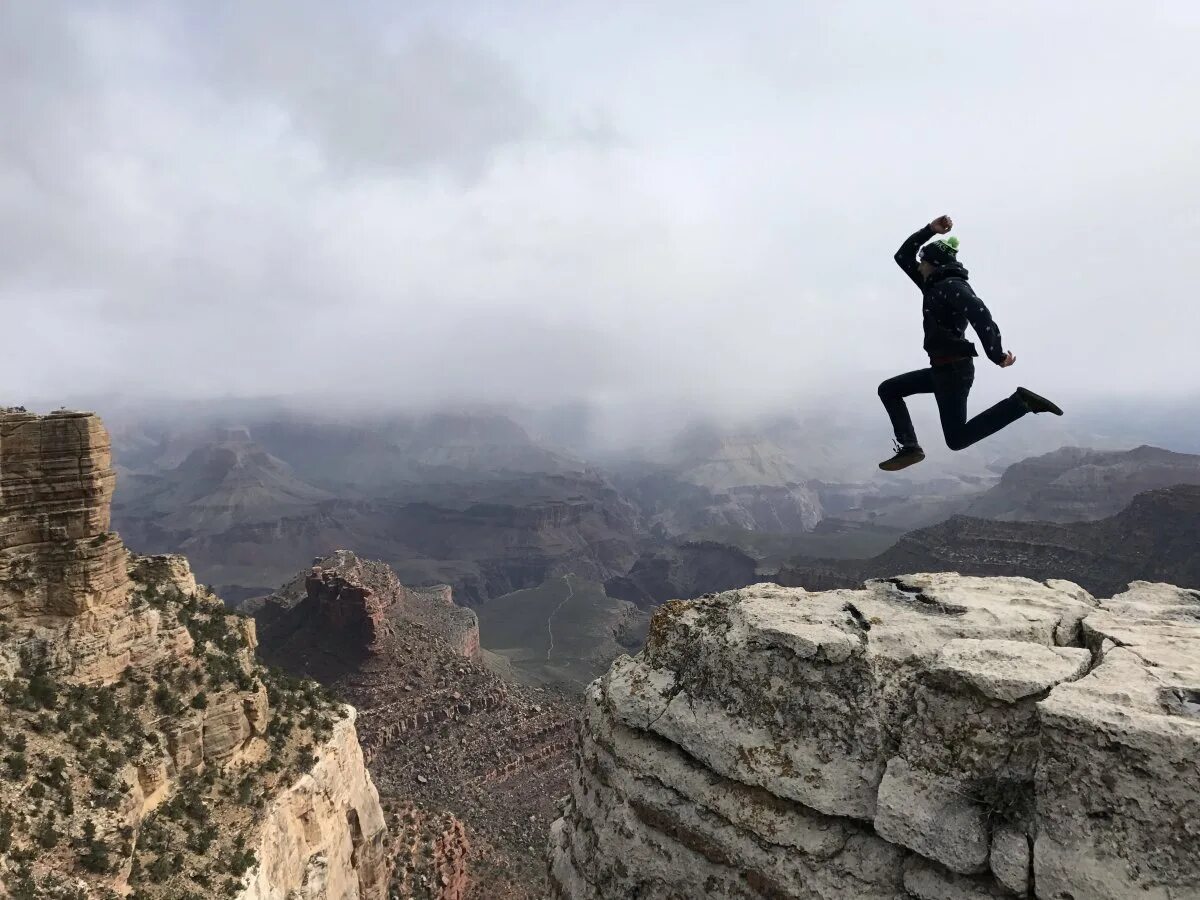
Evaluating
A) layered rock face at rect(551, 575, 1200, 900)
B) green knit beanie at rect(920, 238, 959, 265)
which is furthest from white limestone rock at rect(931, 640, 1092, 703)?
green knit beanie at rect(920, 238, 959, 265)

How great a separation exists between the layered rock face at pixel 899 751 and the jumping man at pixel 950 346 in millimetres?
2452

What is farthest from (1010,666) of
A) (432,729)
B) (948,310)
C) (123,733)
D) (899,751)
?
(432,729)

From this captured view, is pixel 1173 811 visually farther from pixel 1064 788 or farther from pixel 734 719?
pixel 734 719

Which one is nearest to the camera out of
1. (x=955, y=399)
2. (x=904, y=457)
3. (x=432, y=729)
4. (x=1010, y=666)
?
(x=1010, y=666)

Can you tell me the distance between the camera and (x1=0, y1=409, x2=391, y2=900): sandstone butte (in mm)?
14727

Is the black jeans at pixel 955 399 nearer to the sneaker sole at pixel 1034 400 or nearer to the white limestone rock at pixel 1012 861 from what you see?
the sneaker sole at pixel 1034 400

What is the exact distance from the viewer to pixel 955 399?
28.9 feet

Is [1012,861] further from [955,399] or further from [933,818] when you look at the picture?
[955,399]

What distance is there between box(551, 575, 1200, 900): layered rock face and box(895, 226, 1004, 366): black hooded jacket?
3103 mm

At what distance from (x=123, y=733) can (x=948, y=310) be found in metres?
22.4

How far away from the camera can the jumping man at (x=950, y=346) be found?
7.97 m

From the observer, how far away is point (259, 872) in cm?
1711

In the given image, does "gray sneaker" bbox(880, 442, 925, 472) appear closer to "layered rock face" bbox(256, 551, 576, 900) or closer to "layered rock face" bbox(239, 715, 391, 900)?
"layered rock face" bbox(239, 715, 391, 900)

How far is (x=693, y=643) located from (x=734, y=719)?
0.89 meters
